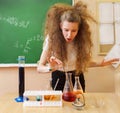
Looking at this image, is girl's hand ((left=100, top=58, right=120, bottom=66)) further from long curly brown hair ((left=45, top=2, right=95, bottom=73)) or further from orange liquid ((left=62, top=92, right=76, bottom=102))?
orange liquid ((left=62, top=92, right=76, bottom=102))

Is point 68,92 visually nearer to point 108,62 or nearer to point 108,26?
point 108,62

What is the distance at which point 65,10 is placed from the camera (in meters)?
1.83

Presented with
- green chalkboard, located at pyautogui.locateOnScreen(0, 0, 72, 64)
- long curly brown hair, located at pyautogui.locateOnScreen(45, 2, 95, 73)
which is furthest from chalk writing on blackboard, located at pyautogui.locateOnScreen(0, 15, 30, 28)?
long curly brown hair, located at pyautogui.locateOnScreen(45, 2, 95, 73)

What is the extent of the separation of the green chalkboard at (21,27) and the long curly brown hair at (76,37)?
0.52 meters

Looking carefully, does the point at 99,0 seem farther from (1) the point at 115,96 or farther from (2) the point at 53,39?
(1) the point at 115,96

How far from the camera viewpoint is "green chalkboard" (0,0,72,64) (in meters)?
2.44

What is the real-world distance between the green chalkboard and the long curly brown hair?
0.52 metres

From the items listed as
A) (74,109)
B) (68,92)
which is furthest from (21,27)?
(74,109)

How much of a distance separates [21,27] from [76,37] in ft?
2.60

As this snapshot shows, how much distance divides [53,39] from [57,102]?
615 mm

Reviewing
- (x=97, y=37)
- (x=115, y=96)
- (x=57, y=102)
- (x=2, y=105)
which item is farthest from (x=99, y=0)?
(x=2, y=105)

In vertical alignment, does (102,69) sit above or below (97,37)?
below

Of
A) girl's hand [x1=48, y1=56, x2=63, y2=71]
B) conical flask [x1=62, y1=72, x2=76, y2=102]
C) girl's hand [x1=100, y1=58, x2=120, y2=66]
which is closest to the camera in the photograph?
conical flask [x1=62, y1=72, x2=76, y2=102]

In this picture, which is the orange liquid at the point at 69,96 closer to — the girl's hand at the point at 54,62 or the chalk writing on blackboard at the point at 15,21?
the girl's hand at the point at 54,62
